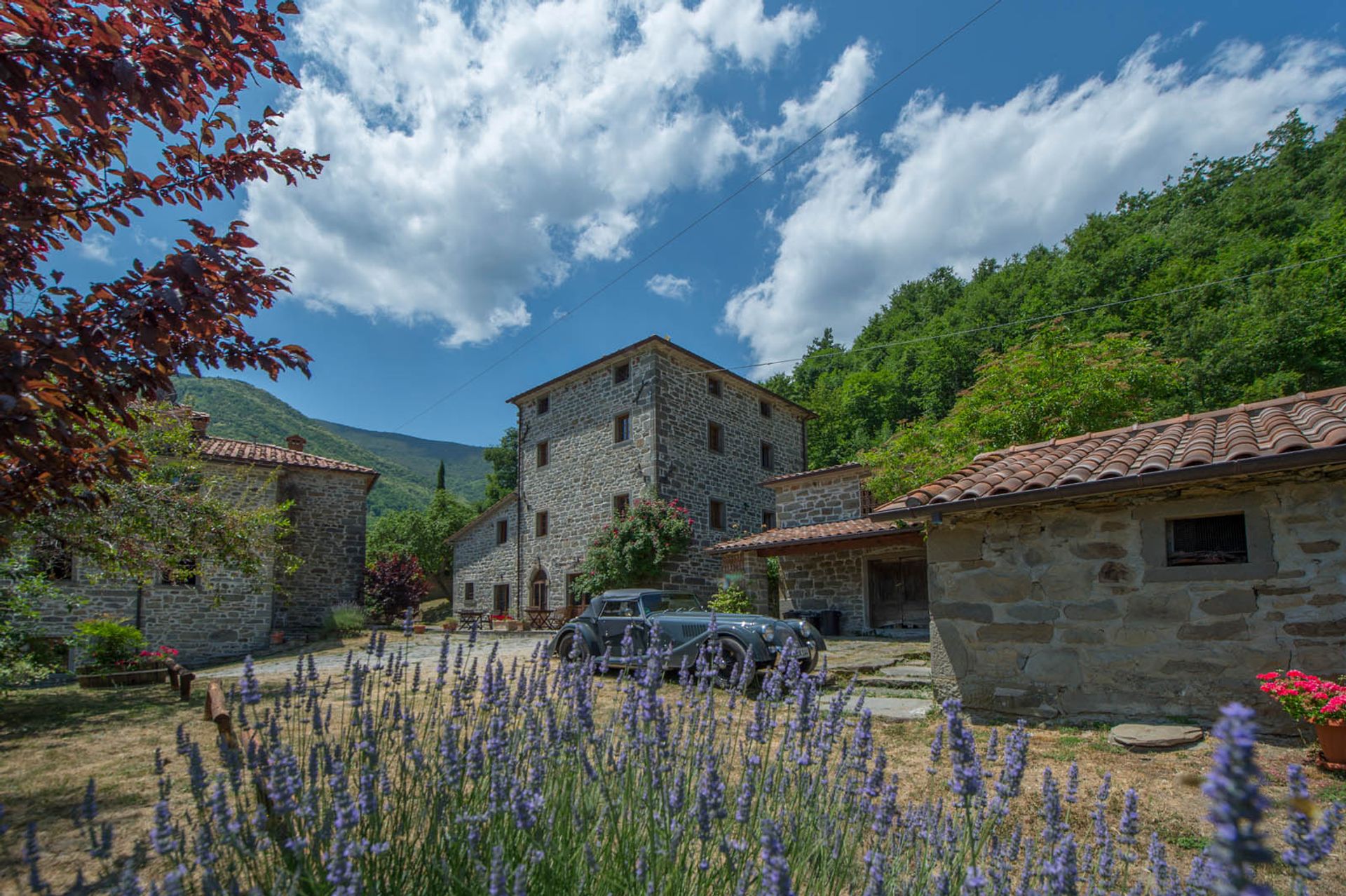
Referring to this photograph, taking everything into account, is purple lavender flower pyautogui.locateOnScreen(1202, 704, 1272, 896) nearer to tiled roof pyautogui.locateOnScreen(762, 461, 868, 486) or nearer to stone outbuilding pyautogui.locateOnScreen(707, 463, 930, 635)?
stone outbuilding pyautogui.locateOnScreen(707, 463, 930, 635)

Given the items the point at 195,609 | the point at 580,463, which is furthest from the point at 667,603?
the point at 195,609

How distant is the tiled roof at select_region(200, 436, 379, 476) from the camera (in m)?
16.9

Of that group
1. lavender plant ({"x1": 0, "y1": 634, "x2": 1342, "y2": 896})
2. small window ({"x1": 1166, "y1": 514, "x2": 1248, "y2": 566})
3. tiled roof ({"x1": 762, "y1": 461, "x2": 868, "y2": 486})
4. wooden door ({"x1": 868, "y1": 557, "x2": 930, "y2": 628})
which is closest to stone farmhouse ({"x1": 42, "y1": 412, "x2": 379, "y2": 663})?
tiled roof ({"x1": 762, "y1": 461, "x2": 868, "y2": 486})

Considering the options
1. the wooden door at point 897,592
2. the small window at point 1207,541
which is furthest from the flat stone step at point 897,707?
the wooden door at point 897,592

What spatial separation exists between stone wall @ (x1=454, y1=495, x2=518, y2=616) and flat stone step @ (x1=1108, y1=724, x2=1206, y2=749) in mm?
18213

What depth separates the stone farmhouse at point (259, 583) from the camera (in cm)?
1516

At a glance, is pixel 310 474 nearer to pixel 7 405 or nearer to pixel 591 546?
pixel 591 546

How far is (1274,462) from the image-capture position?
192 inches

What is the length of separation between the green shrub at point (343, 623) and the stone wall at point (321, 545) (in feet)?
2.30

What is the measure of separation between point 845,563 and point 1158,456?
388 inches

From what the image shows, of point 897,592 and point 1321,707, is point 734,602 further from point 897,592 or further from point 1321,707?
point 1321,707

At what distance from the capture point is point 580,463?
66.6ft

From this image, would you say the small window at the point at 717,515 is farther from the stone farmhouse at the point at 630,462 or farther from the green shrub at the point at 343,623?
the green shrub at the point at 343,623

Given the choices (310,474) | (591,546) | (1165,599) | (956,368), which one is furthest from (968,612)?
(956,368)
